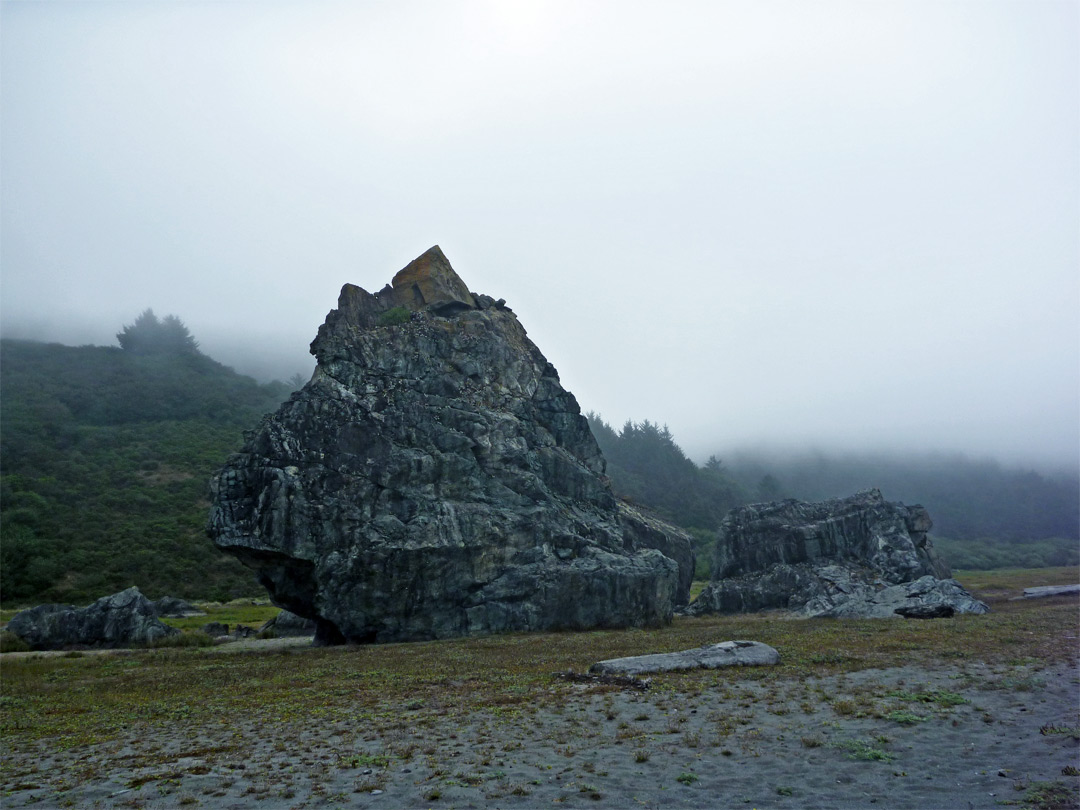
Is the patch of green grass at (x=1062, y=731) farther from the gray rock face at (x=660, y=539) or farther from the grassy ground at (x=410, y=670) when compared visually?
the gray rock face at (x=660, y=539)

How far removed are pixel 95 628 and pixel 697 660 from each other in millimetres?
37262

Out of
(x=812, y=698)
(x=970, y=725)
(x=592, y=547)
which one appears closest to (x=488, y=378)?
(x=592, y=547)

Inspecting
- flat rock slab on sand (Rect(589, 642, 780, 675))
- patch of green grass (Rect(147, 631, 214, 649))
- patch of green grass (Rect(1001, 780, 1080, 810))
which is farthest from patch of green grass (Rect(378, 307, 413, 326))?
patch of green grass (Rect(1001, 780, 1080, 810))

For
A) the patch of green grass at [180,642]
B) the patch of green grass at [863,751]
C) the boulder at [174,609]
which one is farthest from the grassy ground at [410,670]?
the boulder at [174,609]

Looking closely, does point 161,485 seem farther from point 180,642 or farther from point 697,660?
point 697,660

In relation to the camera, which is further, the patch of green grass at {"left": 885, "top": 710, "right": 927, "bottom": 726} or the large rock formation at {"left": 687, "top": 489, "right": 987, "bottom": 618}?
the large rock formation at {"left": 687, "top": 489, "right": 987, "bottom": 618}

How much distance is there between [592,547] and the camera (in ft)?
148

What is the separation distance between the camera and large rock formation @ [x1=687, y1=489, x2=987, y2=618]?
183ft

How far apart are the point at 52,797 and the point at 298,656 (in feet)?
74.4

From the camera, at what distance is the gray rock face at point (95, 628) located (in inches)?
1612

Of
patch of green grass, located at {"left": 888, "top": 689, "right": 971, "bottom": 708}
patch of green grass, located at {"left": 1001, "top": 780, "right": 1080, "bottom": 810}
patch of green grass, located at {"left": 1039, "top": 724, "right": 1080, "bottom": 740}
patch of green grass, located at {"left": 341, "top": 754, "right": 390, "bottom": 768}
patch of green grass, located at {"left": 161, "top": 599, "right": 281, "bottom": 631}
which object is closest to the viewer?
patch of green grass, located at {"left": 1001, "top": 780, "right": 1080, "bottom": 810}

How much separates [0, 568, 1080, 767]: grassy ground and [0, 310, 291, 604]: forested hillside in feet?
147

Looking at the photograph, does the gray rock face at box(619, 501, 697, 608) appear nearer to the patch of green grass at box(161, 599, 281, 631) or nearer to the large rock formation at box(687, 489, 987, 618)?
the large rock formation at box(687, 489, 987, 618)

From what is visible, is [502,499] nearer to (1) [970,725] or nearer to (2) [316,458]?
(2) [316,458]
